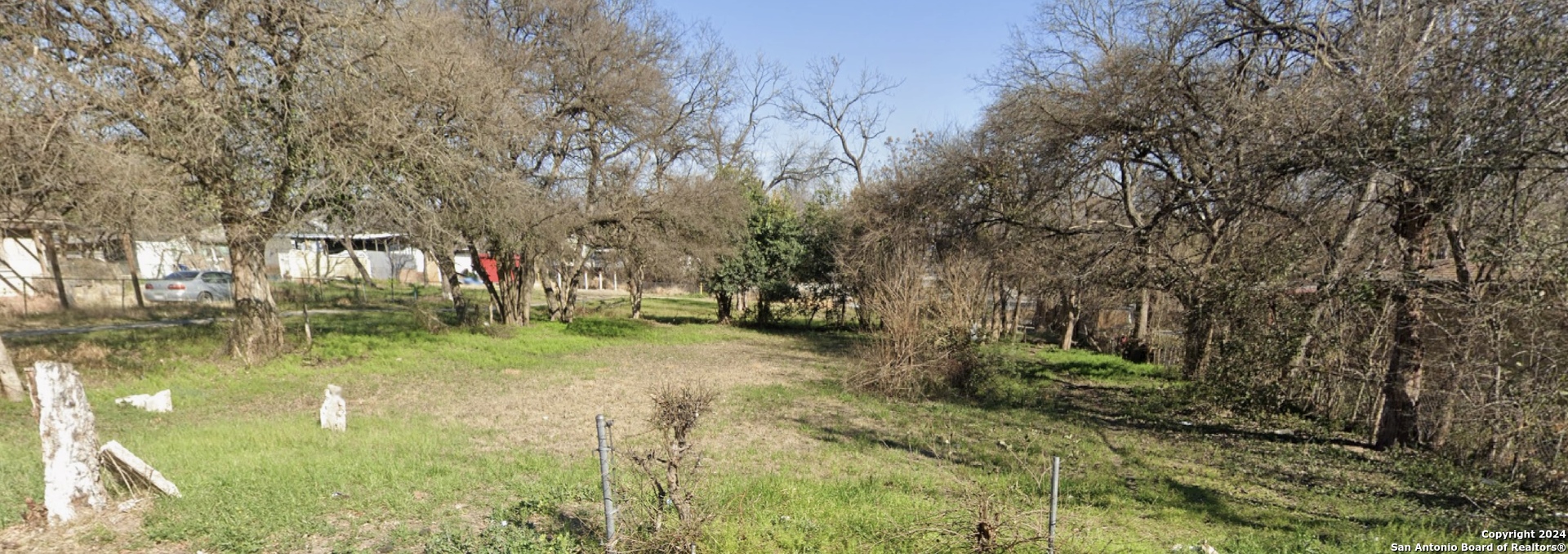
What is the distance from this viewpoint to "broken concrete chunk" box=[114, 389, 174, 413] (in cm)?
858

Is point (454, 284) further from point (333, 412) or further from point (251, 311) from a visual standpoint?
point (333, 412)

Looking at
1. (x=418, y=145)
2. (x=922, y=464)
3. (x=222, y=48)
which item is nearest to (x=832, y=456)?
(x=922, y=464)

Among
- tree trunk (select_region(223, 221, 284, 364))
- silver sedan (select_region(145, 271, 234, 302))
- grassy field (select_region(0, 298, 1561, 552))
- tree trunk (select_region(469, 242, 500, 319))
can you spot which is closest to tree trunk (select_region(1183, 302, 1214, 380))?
grassy field (select_region(0, 298, 1561, 552))

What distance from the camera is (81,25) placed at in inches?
364

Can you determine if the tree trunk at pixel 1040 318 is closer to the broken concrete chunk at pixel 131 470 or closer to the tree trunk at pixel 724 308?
the tree trunk at pixel 724 308

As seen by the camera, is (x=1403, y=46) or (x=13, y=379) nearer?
(x=1403, y=46)

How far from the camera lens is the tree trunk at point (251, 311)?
463 inches

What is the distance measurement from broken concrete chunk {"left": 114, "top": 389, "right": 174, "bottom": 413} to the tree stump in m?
4.92

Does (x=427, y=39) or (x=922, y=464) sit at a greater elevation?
(x=427, y=39)

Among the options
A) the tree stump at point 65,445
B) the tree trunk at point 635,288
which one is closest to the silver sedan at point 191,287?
the tree trunk at point 635,288

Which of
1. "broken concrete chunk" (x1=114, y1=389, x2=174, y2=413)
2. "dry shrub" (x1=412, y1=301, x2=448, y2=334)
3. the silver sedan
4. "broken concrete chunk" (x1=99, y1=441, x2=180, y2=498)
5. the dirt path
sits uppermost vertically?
the silver sedan

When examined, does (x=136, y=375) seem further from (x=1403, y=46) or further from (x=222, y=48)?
(x=1403, y=46)

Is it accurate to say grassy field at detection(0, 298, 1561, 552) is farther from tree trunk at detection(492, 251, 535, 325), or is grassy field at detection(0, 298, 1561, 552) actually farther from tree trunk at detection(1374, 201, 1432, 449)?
tree trunk at detection(492, 251, 535, 325)

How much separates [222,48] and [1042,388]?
14.9 metres
